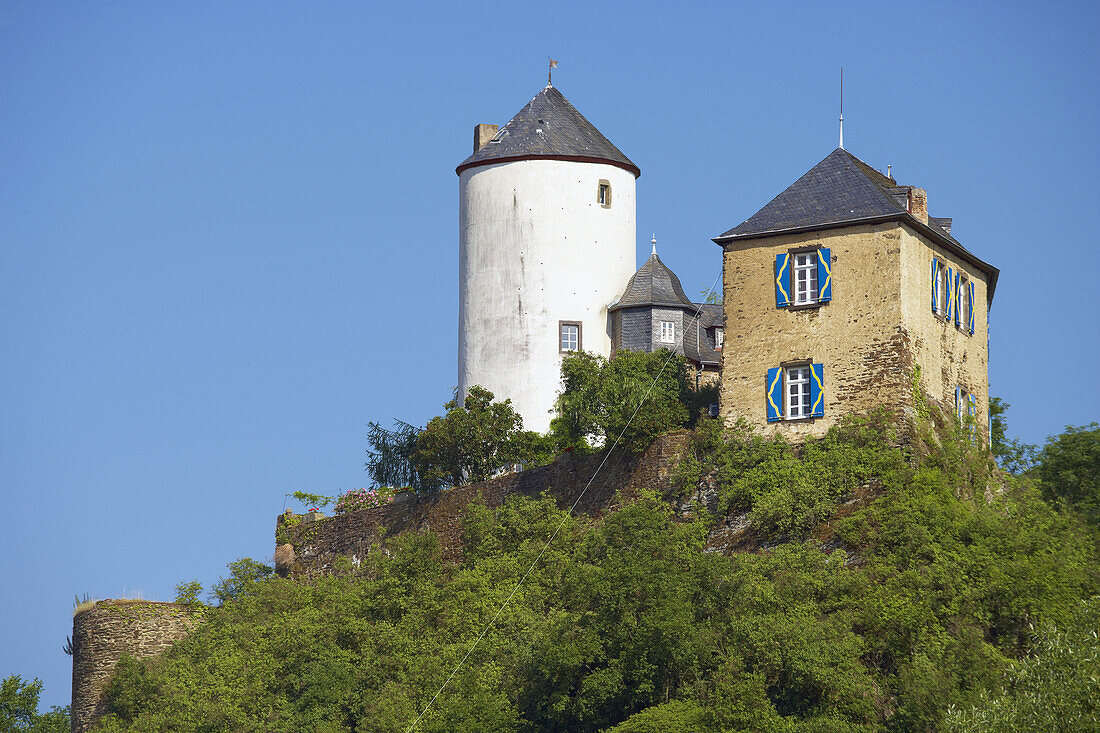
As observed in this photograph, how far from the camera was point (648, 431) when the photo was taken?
135 feet

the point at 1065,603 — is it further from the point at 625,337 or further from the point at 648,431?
the point at 625,337

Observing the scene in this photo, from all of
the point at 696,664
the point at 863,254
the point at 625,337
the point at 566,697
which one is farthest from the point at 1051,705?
the point at 625,337

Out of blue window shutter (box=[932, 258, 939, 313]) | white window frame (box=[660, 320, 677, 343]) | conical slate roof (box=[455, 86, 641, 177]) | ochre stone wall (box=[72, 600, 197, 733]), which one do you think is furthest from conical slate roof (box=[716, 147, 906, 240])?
ochre stone wall (box=[72, 600, 197, 733])

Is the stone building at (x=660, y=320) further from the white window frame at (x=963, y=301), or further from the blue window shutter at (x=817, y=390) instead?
the blue window shutter at (x=817, y=390)

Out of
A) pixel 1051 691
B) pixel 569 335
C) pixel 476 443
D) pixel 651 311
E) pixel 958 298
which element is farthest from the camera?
pixel 569 335

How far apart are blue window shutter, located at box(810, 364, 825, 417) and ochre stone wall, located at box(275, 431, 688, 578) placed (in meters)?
A: 3.27

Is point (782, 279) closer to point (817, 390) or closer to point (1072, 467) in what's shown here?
point (817, 390)

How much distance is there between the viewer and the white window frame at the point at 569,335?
48.6 metres

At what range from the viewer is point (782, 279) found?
40406mm

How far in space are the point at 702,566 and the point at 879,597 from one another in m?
3.45

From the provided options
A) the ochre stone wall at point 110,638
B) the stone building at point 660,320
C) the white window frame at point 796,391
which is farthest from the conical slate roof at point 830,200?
the ochre stone wall at point 110,638

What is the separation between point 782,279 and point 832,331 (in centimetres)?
182

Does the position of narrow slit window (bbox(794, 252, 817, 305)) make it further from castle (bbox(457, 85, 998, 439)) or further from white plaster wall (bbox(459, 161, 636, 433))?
white plaster wall (bbox(459, 161, 636, 433))

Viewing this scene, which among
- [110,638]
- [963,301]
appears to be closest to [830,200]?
[963,301]
